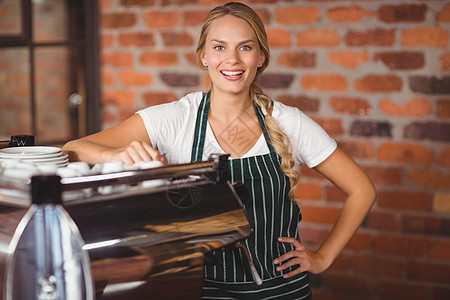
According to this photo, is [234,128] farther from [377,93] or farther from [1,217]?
[1,217]

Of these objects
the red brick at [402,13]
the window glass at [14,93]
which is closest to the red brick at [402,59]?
the red brick at [402,13]

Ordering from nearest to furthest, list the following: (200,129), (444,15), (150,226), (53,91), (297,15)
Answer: (150,226) → (200,129) → (444,15) → (297,15) → (53,91)

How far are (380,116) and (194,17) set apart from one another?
33.9 inches

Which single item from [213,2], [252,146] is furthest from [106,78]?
[252,146]

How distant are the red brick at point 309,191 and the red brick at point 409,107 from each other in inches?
15.0

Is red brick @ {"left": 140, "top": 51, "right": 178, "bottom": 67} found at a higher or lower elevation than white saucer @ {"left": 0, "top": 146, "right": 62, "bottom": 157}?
higher

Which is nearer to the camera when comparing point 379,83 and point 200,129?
point 200,129

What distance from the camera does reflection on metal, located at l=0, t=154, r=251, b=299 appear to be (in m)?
0.83

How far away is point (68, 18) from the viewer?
276 cm

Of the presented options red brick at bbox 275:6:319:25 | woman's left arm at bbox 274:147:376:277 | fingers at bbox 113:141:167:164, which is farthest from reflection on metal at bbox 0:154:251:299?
red brick at bbox 275:6:319:25

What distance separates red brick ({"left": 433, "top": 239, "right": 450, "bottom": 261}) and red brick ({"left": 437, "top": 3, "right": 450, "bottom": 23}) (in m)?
0.75

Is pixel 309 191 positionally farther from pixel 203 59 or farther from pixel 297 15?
pixel 203 59

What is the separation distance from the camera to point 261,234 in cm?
146

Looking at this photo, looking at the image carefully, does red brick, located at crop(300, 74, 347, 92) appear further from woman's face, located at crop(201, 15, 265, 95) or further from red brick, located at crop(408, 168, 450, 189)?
woman's face, located at crop(201, 15, 265, 95)
